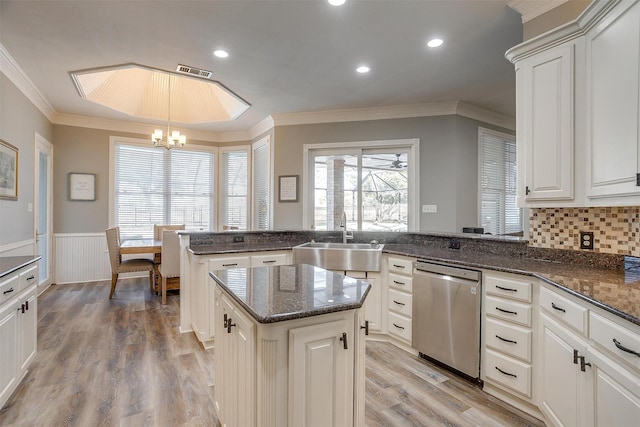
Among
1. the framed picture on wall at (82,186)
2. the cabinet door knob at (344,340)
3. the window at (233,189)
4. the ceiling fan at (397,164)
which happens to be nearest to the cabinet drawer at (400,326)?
the cabinet door knob at (344,340)

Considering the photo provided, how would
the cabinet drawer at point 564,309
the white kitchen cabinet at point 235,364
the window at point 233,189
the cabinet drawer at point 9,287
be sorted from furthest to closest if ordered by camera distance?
the window at point 233,189 < the cabinet drawer at point 9,287 < the cabinet drawer at point 564,309 < the white kitchen cabinet at point 235,364

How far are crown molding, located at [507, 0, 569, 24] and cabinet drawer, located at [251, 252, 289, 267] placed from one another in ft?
9.24

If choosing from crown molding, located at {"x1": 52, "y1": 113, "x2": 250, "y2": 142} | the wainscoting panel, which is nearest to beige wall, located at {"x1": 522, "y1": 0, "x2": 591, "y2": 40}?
crown molding, located at {"x1": 52, "y1": 113, "x2": 250, "y2": 142}

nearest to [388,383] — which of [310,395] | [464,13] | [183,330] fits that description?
[310,395]

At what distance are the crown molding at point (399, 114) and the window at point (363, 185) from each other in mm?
384

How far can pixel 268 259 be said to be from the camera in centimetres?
317

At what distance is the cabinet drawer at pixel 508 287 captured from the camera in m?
1.95

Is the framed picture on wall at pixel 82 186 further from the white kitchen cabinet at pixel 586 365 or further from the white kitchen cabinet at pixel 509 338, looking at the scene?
the white kitchen cabinet at pixel 586 365

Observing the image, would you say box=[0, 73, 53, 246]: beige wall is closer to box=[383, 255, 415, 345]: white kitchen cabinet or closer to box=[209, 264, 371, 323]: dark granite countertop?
box=[209, 264, 371, 323]: dark granite countertop

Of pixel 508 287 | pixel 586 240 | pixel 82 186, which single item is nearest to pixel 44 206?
pixel 82 186

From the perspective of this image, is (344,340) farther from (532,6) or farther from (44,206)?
(44,206)

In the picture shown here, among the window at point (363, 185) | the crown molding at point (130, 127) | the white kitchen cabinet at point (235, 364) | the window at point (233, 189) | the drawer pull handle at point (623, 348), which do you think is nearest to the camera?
the drawer pull handle at point (623, 348)

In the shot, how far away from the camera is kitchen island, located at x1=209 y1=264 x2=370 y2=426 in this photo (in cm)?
116

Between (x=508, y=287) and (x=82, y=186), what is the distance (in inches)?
240
